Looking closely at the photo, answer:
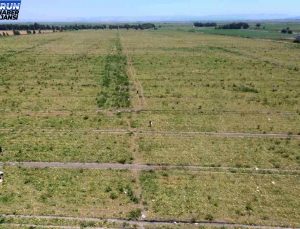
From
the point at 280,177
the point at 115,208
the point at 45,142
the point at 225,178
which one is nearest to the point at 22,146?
the point at 45,142

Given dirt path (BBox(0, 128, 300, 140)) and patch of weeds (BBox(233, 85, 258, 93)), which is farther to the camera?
patch of weeds (BBox(233, 85, 258, 93))

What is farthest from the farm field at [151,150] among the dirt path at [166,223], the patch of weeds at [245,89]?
the patch of weeds at [245,89]

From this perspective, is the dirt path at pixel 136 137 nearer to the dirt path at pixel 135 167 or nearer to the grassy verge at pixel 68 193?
the grassy verge at pixel 68 193

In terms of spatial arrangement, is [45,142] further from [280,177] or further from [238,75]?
[238,75]

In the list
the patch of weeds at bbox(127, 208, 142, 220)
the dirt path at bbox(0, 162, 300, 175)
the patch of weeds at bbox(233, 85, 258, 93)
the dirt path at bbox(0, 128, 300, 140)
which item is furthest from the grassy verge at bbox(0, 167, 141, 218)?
the patch of weeds at bbox(233, 85, 258, 93)

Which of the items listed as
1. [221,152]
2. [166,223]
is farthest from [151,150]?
[166,223]

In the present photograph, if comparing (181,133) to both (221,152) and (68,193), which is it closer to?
(221,152)

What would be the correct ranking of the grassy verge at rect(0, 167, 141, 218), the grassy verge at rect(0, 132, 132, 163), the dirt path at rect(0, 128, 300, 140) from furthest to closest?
the dirt path at rect(0, 128, 300, 140) → the grassy verge at rect(0, 132, 132, 163) → the grassy verge at rect(0, 167, 141, 218)

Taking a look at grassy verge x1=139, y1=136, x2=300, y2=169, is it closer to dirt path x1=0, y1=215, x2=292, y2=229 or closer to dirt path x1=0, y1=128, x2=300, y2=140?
dirt path x1=0, y1=128, x2=300, y2=140

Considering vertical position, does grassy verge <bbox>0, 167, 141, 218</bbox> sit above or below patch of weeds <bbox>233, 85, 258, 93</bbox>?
above
